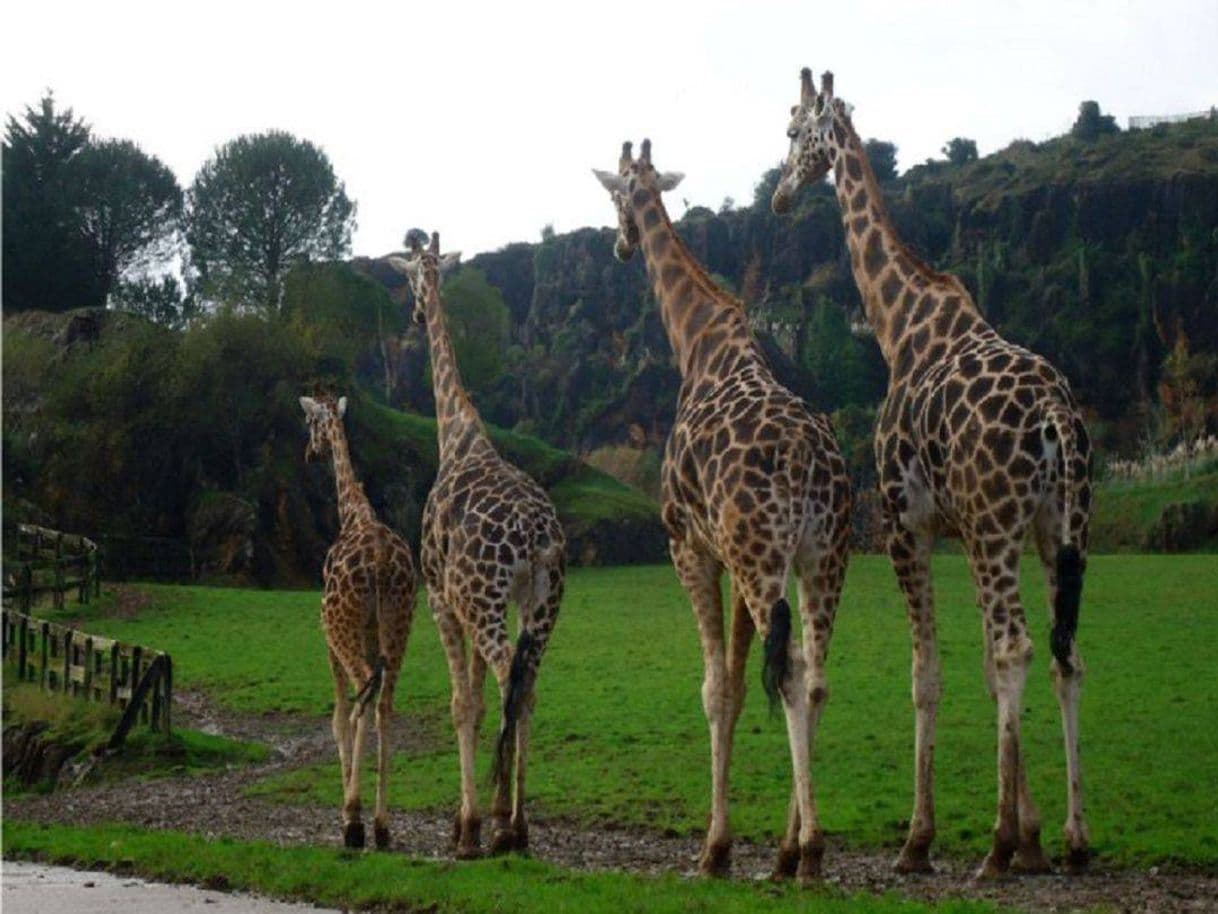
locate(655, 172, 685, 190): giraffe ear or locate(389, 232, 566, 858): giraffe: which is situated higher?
locate(655, 172, 685, 190): giraffe ear

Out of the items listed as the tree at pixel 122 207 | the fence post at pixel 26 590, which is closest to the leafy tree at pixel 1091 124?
the tree at pixel 122 207

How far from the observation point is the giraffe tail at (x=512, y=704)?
13.1m

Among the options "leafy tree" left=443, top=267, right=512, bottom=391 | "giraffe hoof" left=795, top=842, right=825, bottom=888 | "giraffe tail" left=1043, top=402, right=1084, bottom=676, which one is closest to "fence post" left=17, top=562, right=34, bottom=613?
"giraffe hoof" left=795, top=842, right=825, bottom=888

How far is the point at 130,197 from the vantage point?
73.2 meters

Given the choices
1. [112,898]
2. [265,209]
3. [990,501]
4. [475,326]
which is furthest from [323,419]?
[265,209]

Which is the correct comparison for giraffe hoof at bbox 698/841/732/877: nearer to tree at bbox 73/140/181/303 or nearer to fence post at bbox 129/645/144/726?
fence post at bbox 129/645/144/726

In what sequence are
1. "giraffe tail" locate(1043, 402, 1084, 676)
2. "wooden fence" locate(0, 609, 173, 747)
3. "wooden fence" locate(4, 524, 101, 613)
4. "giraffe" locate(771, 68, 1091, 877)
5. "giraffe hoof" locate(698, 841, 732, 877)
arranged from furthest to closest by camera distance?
"wooden fence" locate(4, 524, 101, 613) < "wooden fence" locate(0, 609, 173, 747) < "giraffe hoof" locate(698, 841, 732, 877) < "giraffe" locate(771, 68, 1091, 877) < "giraffe tail" locate(1043, 402, 1084, 676)

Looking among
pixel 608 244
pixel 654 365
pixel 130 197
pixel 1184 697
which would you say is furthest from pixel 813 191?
pixel 1184 697

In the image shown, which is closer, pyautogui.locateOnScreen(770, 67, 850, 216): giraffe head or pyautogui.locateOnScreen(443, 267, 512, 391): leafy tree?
pyautogui.locateOnScreen(770, 67, 850, 216): giraffe head

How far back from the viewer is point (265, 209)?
82.1 meters

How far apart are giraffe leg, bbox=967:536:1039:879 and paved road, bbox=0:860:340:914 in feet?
16.4

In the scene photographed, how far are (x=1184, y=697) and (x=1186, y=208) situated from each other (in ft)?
268

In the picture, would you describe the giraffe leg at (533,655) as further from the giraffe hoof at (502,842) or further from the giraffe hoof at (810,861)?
the giraffe hoof at (810,861)

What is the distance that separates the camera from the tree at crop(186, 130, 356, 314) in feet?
266
